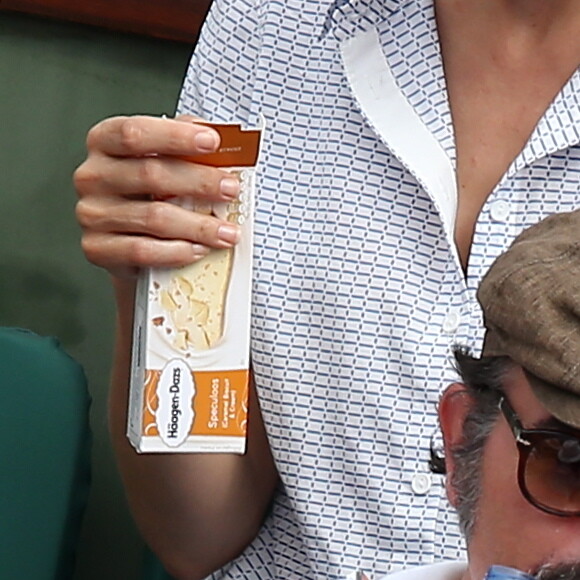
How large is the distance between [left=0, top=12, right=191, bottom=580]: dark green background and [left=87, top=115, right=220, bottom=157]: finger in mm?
802

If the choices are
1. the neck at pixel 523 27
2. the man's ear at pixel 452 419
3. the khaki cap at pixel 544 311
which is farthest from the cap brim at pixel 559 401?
the neck at pixel 523 27

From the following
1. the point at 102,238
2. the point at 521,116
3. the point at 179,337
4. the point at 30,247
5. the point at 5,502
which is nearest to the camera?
the point at 179,337

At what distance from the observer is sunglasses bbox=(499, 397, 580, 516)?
937mm

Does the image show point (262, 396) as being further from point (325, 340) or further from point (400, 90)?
point (400, 90)

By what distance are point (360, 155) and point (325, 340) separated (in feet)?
0.63

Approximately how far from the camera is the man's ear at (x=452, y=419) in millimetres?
1106

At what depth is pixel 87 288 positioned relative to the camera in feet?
6.83

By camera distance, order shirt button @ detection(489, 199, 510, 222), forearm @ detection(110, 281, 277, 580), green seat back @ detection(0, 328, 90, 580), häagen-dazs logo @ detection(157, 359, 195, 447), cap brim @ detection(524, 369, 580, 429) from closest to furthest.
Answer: cap brim @ detection(524, 369, 580, 429) → häagen-dazs logo @ detection(157, 359, 195, 447) → shirt button @ detection(489, 199, 510, 222) → forearm @ detection(110, 281, 277, 580) → green seat back @ detection(0, 328, 90, 580)

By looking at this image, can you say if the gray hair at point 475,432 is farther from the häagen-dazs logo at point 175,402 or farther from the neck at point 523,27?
the neck at point 523,27

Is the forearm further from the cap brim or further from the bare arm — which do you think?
the cap brim

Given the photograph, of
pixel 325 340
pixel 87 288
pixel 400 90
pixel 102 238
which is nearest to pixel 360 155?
pixel 400 90

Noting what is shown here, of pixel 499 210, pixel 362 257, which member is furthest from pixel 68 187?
pixel 499 210

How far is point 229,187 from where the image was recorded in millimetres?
1169

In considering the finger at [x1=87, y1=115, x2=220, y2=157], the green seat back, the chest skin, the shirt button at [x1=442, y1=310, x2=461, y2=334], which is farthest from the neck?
the green seat back
